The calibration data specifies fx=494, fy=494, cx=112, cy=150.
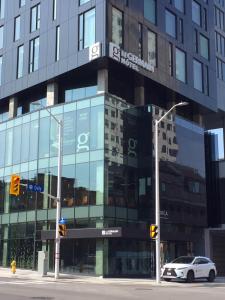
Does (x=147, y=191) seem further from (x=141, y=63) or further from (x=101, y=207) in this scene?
(x=141, y=63)

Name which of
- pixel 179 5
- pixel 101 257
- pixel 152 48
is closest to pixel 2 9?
pixel 152 48

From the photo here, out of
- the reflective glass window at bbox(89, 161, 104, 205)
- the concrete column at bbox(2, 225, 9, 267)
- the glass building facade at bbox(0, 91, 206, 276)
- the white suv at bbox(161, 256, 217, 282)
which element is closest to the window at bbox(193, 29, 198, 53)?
the glass building facade at bbox(0, 91, 206, 276)

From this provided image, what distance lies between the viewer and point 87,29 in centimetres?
4134

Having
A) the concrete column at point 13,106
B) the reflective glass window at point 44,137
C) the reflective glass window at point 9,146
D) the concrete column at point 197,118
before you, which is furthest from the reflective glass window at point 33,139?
the concrete column at point 197,118

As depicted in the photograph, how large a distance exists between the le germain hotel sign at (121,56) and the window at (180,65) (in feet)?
19.4

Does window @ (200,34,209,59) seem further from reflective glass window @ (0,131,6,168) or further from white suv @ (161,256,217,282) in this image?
white suv @ (161,256,217,282)

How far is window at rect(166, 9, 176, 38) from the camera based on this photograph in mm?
47875

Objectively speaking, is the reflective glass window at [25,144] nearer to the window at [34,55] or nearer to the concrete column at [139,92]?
the window at [34,55]

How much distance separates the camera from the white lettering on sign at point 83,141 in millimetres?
39053

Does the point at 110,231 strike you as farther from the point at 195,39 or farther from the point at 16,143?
the point at 195,39

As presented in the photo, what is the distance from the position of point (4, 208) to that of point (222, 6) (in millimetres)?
36240

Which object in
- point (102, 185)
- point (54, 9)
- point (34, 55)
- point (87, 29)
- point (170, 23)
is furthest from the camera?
point (170, 23)

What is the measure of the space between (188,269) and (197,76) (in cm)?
2560

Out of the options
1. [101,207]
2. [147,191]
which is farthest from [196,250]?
[101,207]
